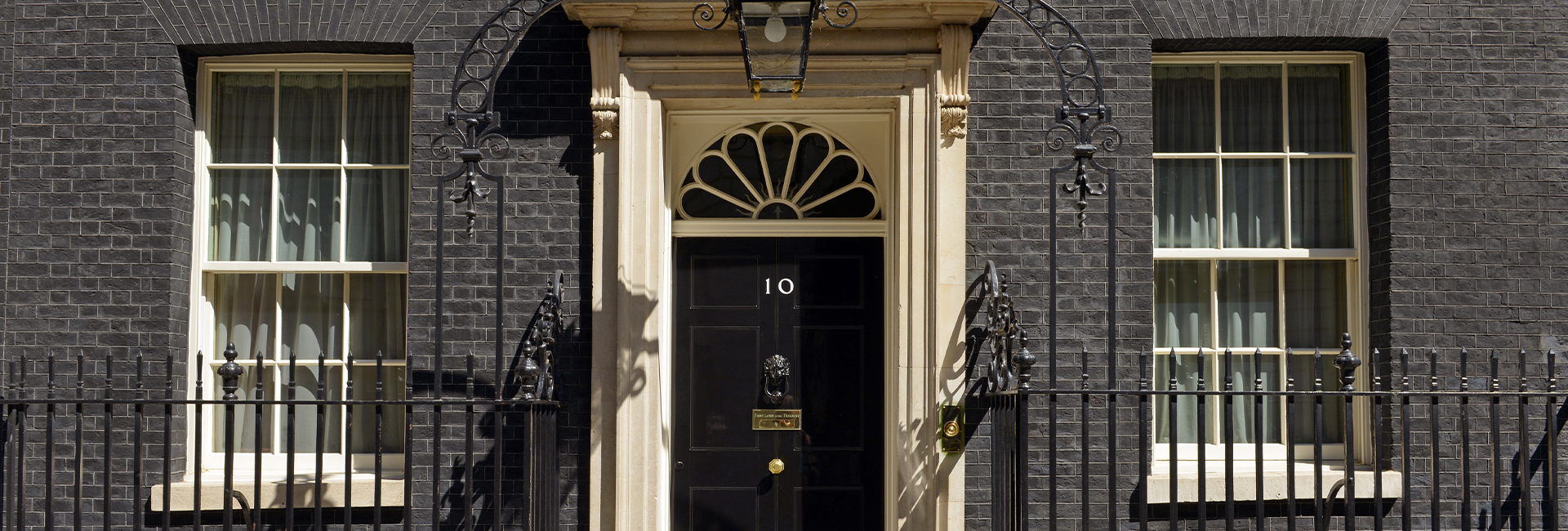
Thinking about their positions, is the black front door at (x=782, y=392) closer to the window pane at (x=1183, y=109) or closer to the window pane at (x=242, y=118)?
the window pane at (x=1183, y=109)

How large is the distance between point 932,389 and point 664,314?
4.85 feet

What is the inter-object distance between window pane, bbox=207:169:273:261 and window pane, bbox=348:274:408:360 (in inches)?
22.4

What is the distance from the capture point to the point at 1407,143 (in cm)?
585

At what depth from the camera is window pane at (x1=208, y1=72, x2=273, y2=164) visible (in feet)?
20.3

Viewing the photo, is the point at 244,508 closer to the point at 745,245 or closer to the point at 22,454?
the point at 22,454

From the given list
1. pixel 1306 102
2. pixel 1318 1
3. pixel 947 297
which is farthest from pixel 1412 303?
pixel 947 297

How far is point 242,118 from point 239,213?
0.53 m

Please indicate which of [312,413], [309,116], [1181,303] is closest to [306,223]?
[309,116]

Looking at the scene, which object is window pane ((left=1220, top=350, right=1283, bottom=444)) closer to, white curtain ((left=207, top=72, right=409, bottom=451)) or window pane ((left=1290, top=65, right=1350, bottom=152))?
window pane ((left=1290, top=65, right=1350, bottom=152))

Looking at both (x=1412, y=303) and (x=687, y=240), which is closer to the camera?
(x=1412, y=303)

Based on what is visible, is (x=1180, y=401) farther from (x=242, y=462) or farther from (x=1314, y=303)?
(x=242, y=462)

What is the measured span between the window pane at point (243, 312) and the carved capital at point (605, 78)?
2.06 meters

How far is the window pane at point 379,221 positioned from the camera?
6.12 metres

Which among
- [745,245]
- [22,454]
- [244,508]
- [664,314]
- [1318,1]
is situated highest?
[1318,1]
